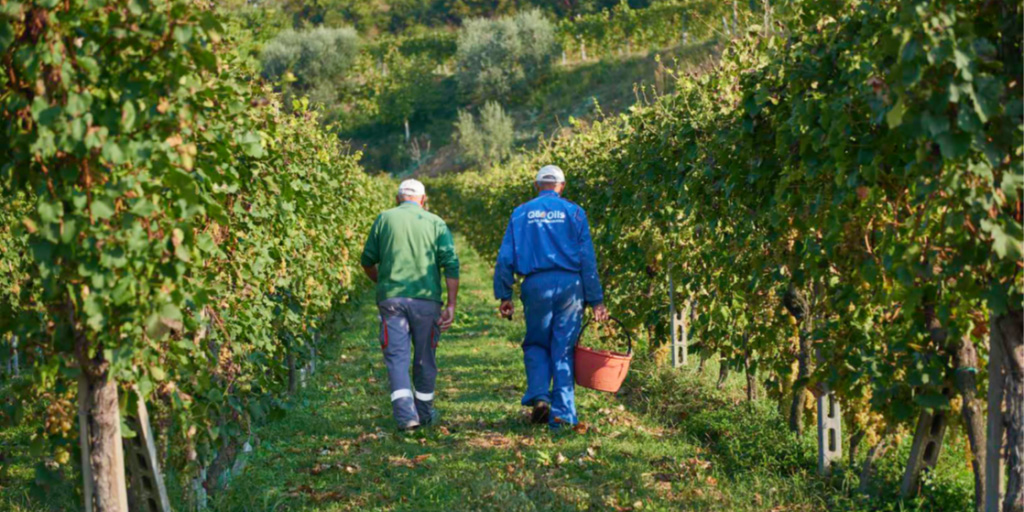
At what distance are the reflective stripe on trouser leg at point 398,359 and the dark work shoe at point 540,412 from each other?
78 cm

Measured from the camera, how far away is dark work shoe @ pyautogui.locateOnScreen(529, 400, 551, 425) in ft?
20.7

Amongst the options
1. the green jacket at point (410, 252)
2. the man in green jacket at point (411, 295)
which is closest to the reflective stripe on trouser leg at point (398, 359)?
the man in green jacket at point (411, 295)

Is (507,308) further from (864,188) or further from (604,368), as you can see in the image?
(864,188)

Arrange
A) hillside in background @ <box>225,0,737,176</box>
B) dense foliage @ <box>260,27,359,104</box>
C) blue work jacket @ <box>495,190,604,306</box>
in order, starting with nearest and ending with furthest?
blue work jacket @ <box>495,190,604,306</box> < hillside in background @ <box>225,0,737,176</box> < dense foliage @ <box>260,27,359,104</box>

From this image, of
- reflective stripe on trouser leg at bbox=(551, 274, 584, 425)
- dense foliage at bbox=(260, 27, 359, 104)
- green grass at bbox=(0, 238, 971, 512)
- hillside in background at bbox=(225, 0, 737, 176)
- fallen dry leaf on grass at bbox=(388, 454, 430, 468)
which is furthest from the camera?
dense foliage at bbox=(260, 27, 359, 104)

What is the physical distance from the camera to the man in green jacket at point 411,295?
6.28 metres

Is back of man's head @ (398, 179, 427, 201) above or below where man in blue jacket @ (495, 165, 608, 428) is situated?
above

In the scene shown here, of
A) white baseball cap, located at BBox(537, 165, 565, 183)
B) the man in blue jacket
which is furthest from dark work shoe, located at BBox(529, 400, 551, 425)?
white baseball cap, located at BBox(537, 165, 565, 183)

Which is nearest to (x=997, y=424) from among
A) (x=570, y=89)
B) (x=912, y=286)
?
(x=912, y=286)

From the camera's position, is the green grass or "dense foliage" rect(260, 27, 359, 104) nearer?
the green grass

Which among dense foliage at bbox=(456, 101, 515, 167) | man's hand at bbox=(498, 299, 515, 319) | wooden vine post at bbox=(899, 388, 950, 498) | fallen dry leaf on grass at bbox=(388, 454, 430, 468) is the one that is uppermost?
man's hand at bbox=(498, 299, 515, 319)

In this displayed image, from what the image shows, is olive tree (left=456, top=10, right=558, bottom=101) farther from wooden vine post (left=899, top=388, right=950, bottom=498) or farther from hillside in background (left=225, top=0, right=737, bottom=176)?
wooden vine post (left=899, top=388, right=950, bottom=498)

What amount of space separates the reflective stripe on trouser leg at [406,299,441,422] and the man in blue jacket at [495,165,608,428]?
0.50 metres

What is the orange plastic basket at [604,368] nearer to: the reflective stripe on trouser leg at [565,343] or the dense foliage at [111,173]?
the reflective stripe on trouser leg at [565,343]
